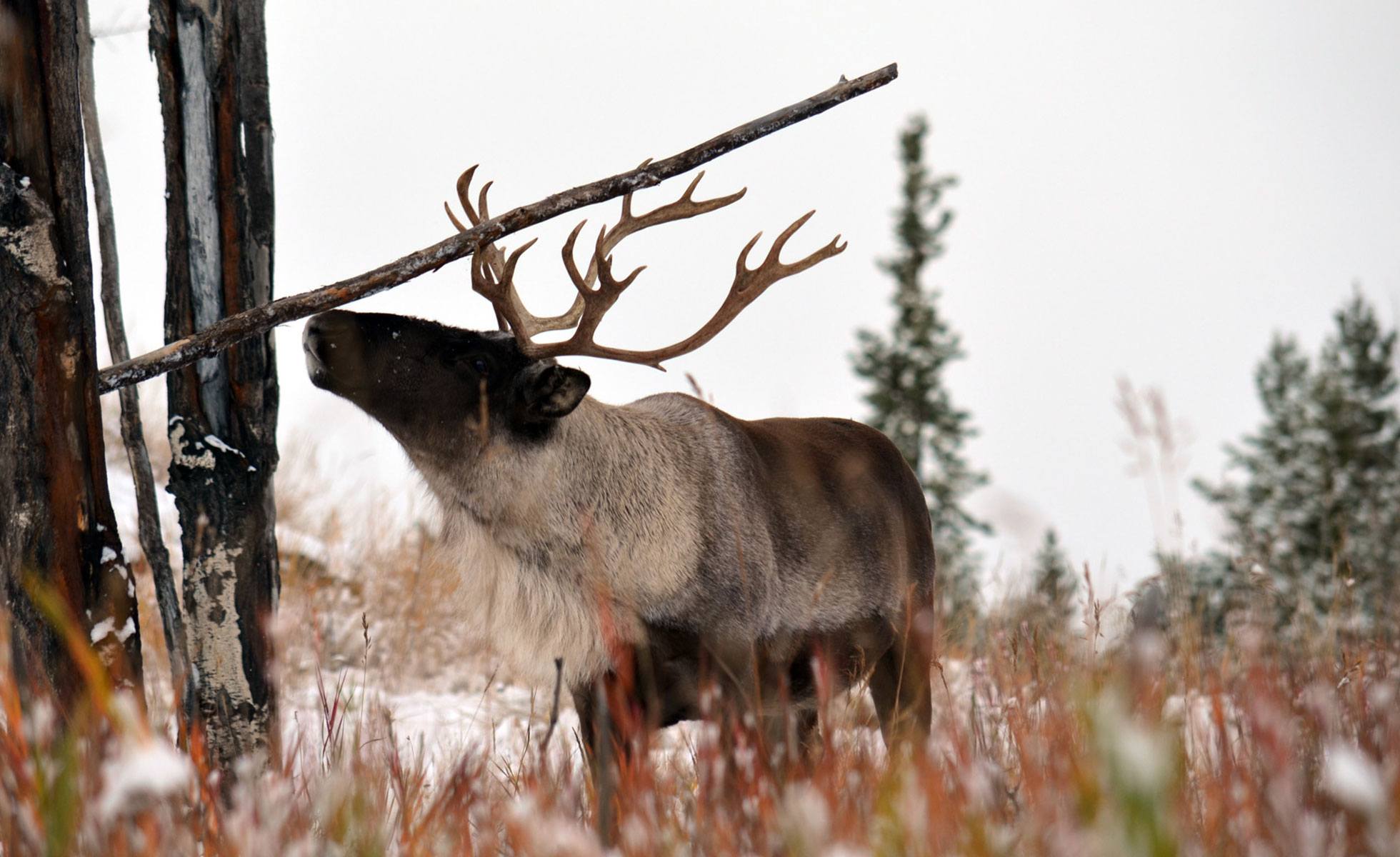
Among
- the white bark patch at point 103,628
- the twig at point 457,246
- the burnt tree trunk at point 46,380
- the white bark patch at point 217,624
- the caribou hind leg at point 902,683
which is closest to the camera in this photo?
the burnt tree trunk at point 46,380

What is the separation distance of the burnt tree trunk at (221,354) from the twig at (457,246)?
1.39 ft

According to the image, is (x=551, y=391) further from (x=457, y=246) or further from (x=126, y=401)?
(x=126, y=401)

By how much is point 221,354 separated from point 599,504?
1361mm

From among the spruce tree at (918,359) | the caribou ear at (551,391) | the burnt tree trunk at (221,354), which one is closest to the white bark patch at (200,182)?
the burnt tree trunk at (221,354)

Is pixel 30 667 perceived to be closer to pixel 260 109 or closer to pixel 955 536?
pixel 260 109

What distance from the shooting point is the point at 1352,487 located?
25.4m

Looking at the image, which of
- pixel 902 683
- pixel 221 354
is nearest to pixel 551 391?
pixel 221 354

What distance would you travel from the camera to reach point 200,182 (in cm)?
401

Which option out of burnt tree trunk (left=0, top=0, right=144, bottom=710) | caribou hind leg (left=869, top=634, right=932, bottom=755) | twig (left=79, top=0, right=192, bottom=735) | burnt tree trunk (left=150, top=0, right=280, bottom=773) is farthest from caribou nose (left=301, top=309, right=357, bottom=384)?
caribou hind leg (left=869, top=634, right=932, bottom=755)

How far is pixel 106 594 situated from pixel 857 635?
9.11 feet

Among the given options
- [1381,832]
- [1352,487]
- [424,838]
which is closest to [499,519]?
[424,838]

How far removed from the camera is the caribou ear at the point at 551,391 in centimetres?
430

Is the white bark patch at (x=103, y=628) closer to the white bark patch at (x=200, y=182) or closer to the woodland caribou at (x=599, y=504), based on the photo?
the white bark patch at (x=200, y=182)

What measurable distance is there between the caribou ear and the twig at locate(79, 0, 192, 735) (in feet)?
4.14
